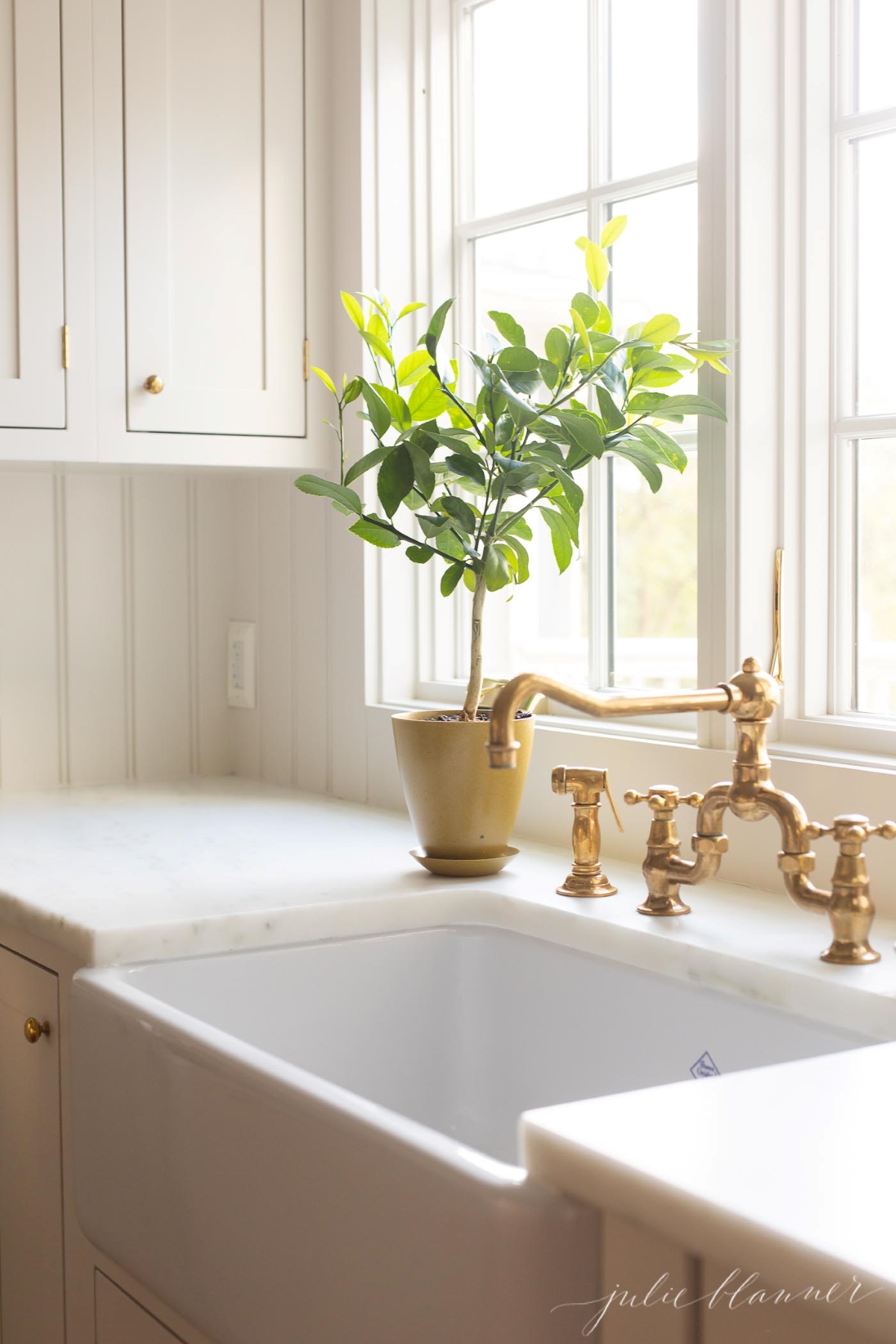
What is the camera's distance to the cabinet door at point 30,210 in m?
1.83

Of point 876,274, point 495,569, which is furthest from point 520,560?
point 876,274

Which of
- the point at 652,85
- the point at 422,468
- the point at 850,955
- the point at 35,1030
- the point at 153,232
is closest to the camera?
the point at 850,955

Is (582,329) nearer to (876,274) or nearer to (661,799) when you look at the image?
(876,274)

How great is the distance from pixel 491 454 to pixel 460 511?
0.23ft

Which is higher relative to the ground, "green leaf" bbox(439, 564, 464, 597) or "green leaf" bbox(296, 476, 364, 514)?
"green leaf" bbox(296, 476, 364, 514)

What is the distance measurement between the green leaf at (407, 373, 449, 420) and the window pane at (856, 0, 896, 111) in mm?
548

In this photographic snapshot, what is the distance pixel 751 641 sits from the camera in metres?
1.54

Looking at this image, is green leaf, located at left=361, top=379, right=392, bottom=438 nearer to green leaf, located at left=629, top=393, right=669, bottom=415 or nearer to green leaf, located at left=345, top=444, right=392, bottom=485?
green leaf, located at left=345, top=444, right=392, bottom=485

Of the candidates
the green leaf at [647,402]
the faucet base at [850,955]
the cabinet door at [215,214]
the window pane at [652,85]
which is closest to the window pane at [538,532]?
the window pane at [652,85]

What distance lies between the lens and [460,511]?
151 cm

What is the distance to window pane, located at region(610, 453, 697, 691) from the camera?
1.87 meters

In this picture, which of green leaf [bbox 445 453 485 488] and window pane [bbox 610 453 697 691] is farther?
window pane [bbox 610 453 697 691]

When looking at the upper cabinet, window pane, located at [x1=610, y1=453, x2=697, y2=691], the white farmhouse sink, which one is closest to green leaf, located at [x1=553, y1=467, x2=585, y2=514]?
window pane, located at [x1=610, y1=453, x2=697, y2=691]

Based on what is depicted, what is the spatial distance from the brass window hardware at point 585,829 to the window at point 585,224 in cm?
23
